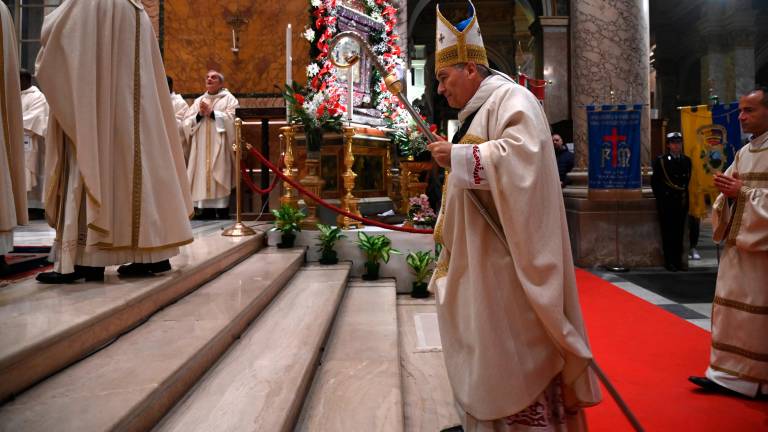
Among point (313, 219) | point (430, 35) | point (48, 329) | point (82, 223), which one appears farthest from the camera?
point (430, 35)

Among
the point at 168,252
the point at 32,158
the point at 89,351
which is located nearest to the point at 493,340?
the point at 89,351

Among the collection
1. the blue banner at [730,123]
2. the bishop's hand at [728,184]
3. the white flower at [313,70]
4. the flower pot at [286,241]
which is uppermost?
the white flower at [313,70]

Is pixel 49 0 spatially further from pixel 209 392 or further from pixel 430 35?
pixel 430 35

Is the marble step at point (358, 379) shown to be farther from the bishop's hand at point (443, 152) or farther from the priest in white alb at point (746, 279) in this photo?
the priest in white alb at point (746, 279)

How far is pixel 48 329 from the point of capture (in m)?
2.08

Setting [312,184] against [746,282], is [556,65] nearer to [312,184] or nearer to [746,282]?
[312,184]

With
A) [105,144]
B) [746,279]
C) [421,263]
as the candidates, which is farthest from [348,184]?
[746,279]

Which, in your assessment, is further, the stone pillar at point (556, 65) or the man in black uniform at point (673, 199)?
the stone pillar at point (556, 65)

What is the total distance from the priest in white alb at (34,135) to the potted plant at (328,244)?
4.27 m

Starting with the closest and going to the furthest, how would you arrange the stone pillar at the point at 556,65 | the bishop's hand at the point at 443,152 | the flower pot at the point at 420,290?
the bishop's hand at the point at 443,152 → the flower pot at the point at 420,290 → the stone pillar at the point at 556,65

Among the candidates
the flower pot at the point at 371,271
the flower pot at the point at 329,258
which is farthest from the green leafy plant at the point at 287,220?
the flower pot at the point at 371,271

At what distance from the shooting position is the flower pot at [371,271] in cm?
548

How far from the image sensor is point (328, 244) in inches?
221

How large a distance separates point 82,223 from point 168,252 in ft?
1.69
